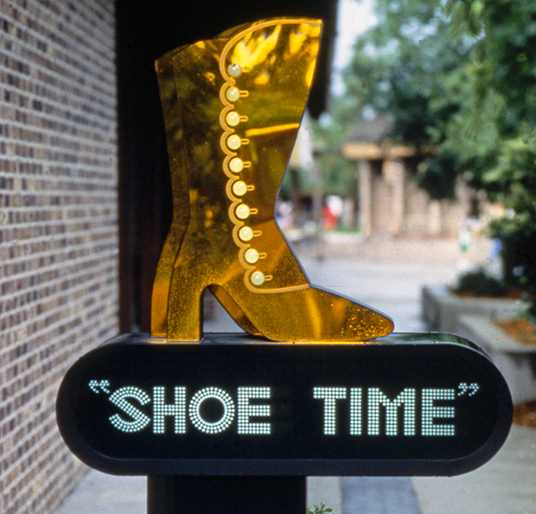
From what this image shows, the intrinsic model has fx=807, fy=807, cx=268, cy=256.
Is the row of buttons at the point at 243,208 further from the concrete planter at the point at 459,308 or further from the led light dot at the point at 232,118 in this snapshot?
the concrete planter at the point at 459,308

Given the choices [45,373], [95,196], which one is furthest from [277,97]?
[95,196]

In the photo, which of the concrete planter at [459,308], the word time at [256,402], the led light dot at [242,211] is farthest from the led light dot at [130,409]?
the concrete planter at [459,308]

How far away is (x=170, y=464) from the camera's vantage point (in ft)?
7.89

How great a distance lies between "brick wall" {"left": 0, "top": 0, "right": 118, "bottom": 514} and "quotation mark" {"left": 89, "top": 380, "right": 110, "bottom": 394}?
1.12 m

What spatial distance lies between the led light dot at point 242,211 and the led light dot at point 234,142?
0.18m

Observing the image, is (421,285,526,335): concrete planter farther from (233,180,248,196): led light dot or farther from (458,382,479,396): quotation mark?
(233,180,248,196): led light dot

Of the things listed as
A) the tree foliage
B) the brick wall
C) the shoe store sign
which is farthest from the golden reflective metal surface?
the tree foliage

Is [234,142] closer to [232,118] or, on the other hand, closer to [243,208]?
[232,118]

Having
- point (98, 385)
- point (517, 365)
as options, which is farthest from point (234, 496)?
point (517, 365)

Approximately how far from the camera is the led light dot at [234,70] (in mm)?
2412

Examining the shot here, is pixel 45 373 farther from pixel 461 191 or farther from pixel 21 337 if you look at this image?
pixel 461 191

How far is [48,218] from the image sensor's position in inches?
158

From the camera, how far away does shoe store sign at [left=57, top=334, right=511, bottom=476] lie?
239 centimetres

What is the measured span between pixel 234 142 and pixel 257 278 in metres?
0.42
